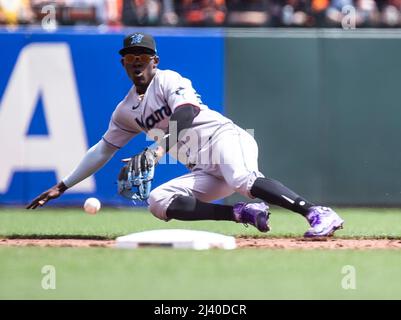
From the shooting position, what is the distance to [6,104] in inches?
439

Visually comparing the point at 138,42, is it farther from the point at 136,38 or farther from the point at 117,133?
the point at 117,133

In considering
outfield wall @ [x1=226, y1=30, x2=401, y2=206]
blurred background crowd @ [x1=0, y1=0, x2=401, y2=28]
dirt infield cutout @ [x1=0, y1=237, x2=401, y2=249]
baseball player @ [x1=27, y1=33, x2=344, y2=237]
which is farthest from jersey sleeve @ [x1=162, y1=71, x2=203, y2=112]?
blurred background crowd @ [x1=0, y1=0, x2=401, y2=28]

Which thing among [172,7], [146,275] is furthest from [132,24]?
[146,275]

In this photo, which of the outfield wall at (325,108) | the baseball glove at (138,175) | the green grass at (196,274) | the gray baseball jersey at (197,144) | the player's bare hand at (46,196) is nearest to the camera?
the green grass at (196,274)

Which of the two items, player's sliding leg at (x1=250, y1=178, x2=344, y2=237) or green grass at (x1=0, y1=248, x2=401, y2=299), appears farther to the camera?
player's sliding leg at (x1=250, y1=178, x2=344, y2=237)

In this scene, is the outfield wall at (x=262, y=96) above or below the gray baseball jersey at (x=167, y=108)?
below

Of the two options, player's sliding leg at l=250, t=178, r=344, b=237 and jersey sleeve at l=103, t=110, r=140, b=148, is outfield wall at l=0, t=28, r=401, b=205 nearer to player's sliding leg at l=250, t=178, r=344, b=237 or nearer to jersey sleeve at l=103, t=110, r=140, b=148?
jersey sleeve at l=103, t=110, r=140, b=148

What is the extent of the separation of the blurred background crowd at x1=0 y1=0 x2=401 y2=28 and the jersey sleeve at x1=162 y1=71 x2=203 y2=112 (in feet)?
15.2

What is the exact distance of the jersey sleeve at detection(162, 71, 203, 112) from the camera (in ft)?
25.3

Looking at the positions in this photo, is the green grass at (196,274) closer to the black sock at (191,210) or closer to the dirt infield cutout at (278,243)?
the dirt infield cutout at (278,243)

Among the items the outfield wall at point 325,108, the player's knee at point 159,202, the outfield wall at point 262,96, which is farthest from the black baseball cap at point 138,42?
the outfield wall at point 325,108

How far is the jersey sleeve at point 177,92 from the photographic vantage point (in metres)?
7.71

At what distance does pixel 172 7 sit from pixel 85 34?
7.02 ft
